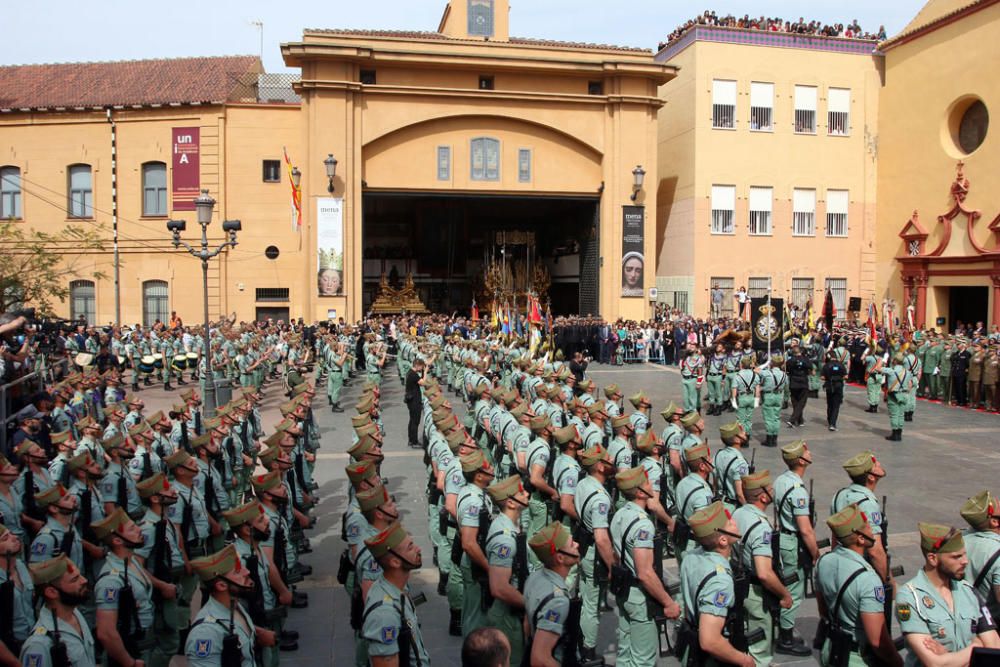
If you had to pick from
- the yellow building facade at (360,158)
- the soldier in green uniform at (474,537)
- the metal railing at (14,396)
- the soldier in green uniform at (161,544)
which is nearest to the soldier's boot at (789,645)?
the soldier in green uniform at (474,537)

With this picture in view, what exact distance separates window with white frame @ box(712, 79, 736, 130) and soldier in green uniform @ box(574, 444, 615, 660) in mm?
29038

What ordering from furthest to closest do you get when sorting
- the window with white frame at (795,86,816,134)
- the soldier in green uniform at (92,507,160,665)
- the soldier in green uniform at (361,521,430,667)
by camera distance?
the window with white frame at (795,86,816,134)
the soldier in green uniform at (92,507,160,665)
the soldier in green uniform at (361,521,430,667)

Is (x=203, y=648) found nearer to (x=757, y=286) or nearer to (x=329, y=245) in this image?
(x=329, y=245)

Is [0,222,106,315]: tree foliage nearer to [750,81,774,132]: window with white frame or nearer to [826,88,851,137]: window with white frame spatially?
[750,81,774,132]: window with white frame

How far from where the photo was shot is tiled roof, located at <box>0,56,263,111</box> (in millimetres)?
32469

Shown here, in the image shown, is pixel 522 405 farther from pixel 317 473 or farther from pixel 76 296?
pixel 76 296

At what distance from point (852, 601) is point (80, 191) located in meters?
34.5

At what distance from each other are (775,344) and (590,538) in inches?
572

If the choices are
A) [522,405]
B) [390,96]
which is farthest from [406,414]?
[390,96]

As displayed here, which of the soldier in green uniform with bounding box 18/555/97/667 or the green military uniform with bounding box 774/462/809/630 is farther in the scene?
the green military uniform with bounding box 774/462/809/630

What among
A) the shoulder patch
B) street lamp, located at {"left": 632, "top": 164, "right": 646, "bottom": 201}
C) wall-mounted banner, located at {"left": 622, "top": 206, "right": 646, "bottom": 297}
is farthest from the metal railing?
street lamp, located at {"left": 632, "top": 164, "right": 646, "bottom": 201}

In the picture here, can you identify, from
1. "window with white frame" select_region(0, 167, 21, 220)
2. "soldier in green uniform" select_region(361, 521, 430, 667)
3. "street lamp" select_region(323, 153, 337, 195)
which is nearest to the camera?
"soldier in green uniform" select_region(361, 521, 430, 667)

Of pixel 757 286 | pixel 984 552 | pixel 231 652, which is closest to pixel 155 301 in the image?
pixel 757 286

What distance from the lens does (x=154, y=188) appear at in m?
32.5
